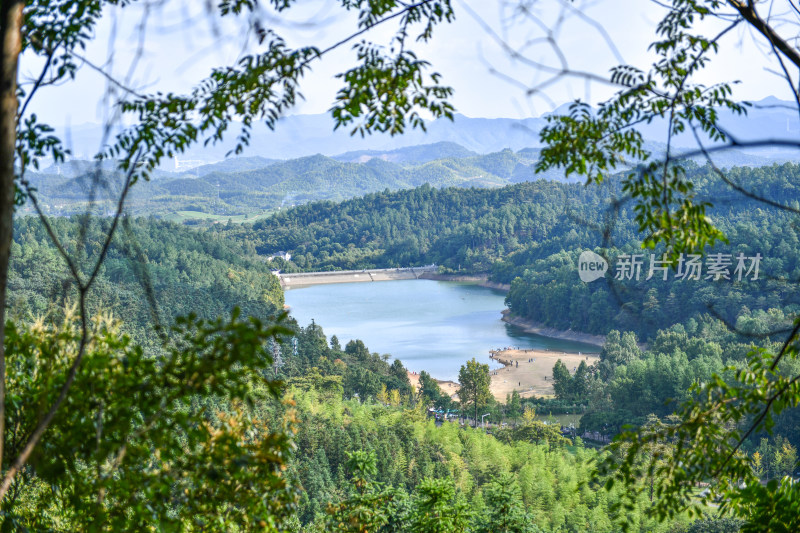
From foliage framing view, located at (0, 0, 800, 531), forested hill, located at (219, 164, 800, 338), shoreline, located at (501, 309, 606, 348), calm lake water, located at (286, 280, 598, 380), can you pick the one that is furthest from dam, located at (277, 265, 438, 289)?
foliage framing view, located at (0, 0, 800, 531)

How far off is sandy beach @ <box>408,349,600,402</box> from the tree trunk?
56.0 feet

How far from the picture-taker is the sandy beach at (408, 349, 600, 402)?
1930cm

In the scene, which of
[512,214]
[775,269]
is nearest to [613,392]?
[775,269]

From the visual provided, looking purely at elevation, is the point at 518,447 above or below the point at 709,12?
below

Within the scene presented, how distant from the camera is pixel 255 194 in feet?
342

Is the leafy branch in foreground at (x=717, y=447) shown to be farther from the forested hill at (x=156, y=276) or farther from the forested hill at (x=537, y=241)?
the forested hill at (x=156, y=276)

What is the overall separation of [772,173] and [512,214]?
2023cm

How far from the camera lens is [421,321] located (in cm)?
2962

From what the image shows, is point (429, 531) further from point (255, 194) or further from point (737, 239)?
point (255, 194)

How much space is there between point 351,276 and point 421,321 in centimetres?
1777

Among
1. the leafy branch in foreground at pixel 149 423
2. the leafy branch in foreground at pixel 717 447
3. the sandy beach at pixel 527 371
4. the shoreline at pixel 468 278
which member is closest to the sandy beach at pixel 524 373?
the sandy beach at pixel 527 371

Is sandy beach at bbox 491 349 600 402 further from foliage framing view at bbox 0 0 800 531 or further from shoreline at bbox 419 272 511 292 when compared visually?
shoreline at bbox 419 272 511 292

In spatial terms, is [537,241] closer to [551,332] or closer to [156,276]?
[551,332]

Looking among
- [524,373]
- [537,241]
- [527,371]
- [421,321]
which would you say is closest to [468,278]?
[537,241]
